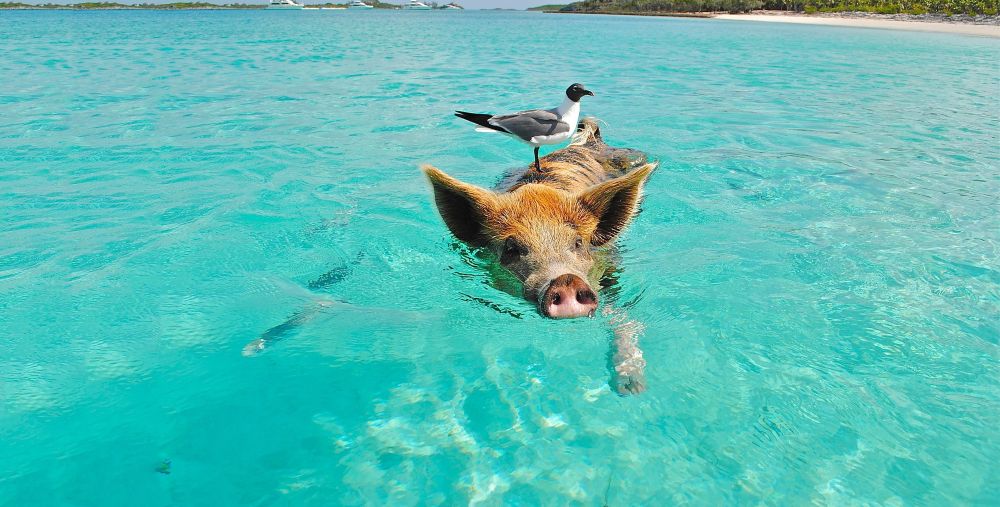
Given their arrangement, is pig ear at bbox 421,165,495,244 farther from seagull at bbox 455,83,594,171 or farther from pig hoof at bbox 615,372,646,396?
pig hoof at bbox 615,372,646,396

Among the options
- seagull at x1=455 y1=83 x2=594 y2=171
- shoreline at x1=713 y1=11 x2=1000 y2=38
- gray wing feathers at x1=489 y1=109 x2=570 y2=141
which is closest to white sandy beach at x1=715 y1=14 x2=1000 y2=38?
shoreline at x1=713 y1=11 x2=1000 y2=38

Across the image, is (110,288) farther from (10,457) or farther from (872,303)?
(872,303)

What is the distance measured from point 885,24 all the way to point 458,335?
77.7m

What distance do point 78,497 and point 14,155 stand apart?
935cm

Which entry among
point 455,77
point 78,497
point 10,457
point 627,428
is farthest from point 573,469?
point 455,77

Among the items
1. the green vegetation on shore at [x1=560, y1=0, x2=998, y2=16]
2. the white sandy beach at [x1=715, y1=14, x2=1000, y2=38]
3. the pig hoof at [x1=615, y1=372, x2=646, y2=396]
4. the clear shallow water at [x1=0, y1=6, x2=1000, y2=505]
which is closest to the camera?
the clear shallow water at [x1=0, y1=6, x2=1000, y2=505]

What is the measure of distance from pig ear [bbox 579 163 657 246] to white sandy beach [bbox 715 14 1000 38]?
60.3 metres

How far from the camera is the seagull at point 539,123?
6219mm

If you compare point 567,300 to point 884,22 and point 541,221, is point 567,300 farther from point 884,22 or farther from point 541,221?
point 884,22

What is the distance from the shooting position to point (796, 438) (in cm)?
352

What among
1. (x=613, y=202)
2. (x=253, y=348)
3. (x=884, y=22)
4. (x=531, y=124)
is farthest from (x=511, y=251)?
(x=884, y=22)

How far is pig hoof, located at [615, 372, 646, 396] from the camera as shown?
400 cm

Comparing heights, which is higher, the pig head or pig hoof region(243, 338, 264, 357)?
the pig head

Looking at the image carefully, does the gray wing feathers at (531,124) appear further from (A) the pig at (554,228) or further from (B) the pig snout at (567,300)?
(B) the pig snout at (567,300)
